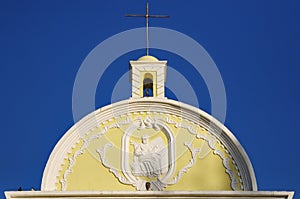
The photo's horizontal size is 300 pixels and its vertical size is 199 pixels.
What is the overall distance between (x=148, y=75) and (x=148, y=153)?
2.78 metres

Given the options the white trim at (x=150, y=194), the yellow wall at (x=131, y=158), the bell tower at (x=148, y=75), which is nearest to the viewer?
the white trim at (x=150, y=194)

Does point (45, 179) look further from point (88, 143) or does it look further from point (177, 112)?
point (177, 112)

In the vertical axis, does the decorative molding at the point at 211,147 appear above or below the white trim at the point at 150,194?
above

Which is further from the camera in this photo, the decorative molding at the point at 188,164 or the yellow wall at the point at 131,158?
the decorative molding at the point at 188,164

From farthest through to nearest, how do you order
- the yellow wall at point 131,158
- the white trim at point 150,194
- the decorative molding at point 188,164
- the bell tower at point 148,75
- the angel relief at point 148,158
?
the bell tower at point 148,75 < the angel relief at point 148,158 < the decorative molding at point 188,164 < the yellow wall at point 131,158 < the white trim at point 150,194

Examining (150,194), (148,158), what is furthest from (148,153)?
(150,194)

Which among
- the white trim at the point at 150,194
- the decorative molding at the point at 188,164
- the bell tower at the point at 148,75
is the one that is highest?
the bell tower at the point at 148,75

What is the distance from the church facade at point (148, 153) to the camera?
17.0m

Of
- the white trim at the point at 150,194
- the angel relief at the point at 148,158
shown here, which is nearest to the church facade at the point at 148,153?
the angel relief at the point at 148,158

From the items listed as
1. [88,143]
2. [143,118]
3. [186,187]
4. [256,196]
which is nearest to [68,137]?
[88,143]

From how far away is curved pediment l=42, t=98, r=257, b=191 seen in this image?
671 inches

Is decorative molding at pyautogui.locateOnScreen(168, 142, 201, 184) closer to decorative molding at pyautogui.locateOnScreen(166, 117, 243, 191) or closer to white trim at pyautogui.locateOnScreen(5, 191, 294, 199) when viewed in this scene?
decorative molding at pyautogui.locateOnScreen(166, 117, 243, 191)

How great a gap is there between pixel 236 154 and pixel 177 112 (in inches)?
78.0

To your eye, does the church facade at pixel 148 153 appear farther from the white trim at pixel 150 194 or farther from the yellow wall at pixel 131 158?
the white trim at pixel 150 194
